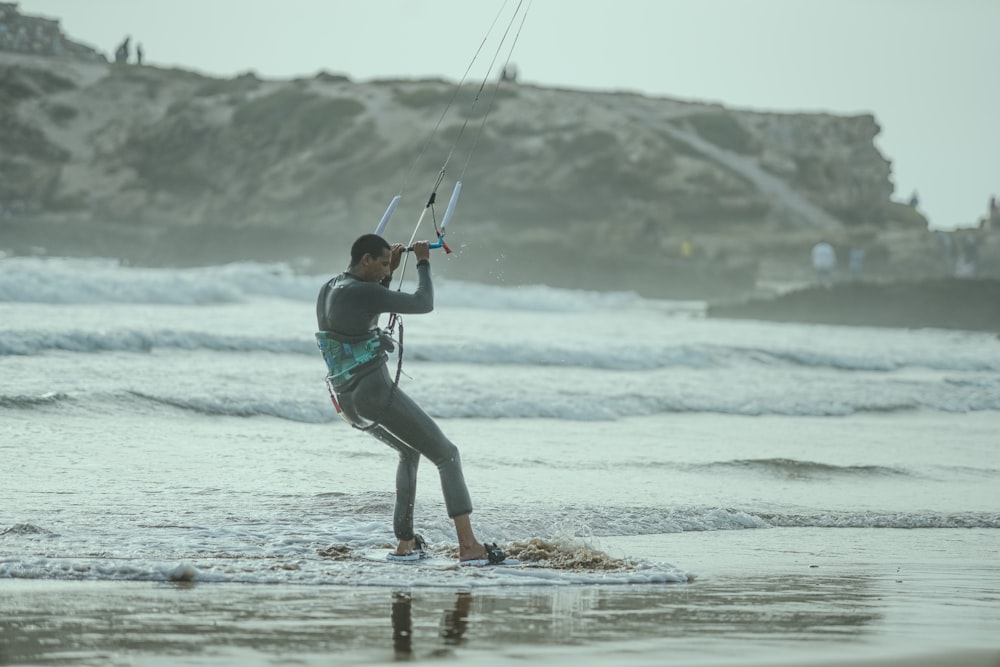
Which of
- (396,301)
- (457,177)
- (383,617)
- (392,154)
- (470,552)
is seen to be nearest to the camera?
(383,617)

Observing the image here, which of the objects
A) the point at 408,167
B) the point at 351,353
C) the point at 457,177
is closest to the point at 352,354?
the point at 351,353

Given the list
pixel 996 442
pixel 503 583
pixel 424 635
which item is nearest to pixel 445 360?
pixel 996 442

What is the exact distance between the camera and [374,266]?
6.90 metres

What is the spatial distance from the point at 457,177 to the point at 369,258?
75329mm

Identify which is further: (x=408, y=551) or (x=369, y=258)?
(x=408, y=551)

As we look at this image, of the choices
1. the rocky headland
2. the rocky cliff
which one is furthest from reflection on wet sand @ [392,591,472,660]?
the rocky cliff

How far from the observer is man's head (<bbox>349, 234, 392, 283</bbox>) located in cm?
689

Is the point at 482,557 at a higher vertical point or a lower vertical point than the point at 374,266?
lower

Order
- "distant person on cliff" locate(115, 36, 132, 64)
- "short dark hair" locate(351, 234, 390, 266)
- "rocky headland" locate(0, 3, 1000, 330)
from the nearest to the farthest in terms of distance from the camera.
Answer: "short dark hair" locate(351, 234, 390, 266), "rocky headland" locate(0, 3, 1000, 330), "distant person on cliff" locate(115, 36, 132, 64)

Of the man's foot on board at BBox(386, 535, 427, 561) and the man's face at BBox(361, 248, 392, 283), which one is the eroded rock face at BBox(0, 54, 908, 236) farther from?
the man's face at BBox(361, 248, 392, 283)

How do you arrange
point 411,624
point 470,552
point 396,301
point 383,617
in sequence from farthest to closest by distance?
1. point 470,552
2. point 396,301
3. point 383,617
4. point 411,624

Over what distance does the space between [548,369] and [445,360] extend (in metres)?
1.59

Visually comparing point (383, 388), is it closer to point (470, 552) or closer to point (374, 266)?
point (374, 266)

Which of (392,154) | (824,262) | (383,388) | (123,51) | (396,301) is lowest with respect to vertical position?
(383,388)
